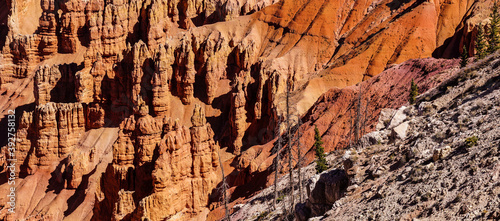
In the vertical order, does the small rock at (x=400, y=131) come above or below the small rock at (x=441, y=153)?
above

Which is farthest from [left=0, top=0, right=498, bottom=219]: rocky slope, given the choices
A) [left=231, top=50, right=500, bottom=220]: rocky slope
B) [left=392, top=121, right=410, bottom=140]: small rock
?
[left=392, top=121, right=410, bottom=140]: small rock

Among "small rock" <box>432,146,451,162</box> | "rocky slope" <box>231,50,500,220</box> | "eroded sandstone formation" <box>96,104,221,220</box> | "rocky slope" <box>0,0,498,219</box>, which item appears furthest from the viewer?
"rocky slope" <box>0,0,498,219</box>

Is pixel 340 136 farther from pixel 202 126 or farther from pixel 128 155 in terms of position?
pixel 128 155

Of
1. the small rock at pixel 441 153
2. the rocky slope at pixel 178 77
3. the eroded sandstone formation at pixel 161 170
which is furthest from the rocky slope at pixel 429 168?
the eroded sandstone formation at pixel 161 170

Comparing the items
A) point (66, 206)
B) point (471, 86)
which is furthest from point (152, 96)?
point (471, 86)

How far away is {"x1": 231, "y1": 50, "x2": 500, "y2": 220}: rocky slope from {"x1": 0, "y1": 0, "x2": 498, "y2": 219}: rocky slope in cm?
2147

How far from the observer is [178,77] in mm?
85562

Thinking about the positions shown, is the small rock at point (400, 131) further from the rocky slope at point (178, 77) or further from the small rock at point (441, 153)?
the rocky slope at point (178, 77)

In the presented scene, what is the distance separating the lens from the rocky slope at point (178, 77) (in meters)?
59.6

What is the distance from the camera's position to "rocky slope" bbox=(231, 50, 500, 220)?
18480 mm

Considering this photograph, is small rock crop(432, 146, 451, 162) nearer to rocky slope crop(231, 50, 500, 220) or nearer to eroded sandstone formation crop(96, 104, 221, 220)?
rocky slope crop(231, 50, 500, 220)

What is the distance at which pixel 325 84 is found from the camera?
78.9m

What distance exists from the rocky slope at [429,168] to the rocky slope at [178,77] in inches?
845

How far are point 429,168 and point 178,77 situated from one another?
68.0 m
